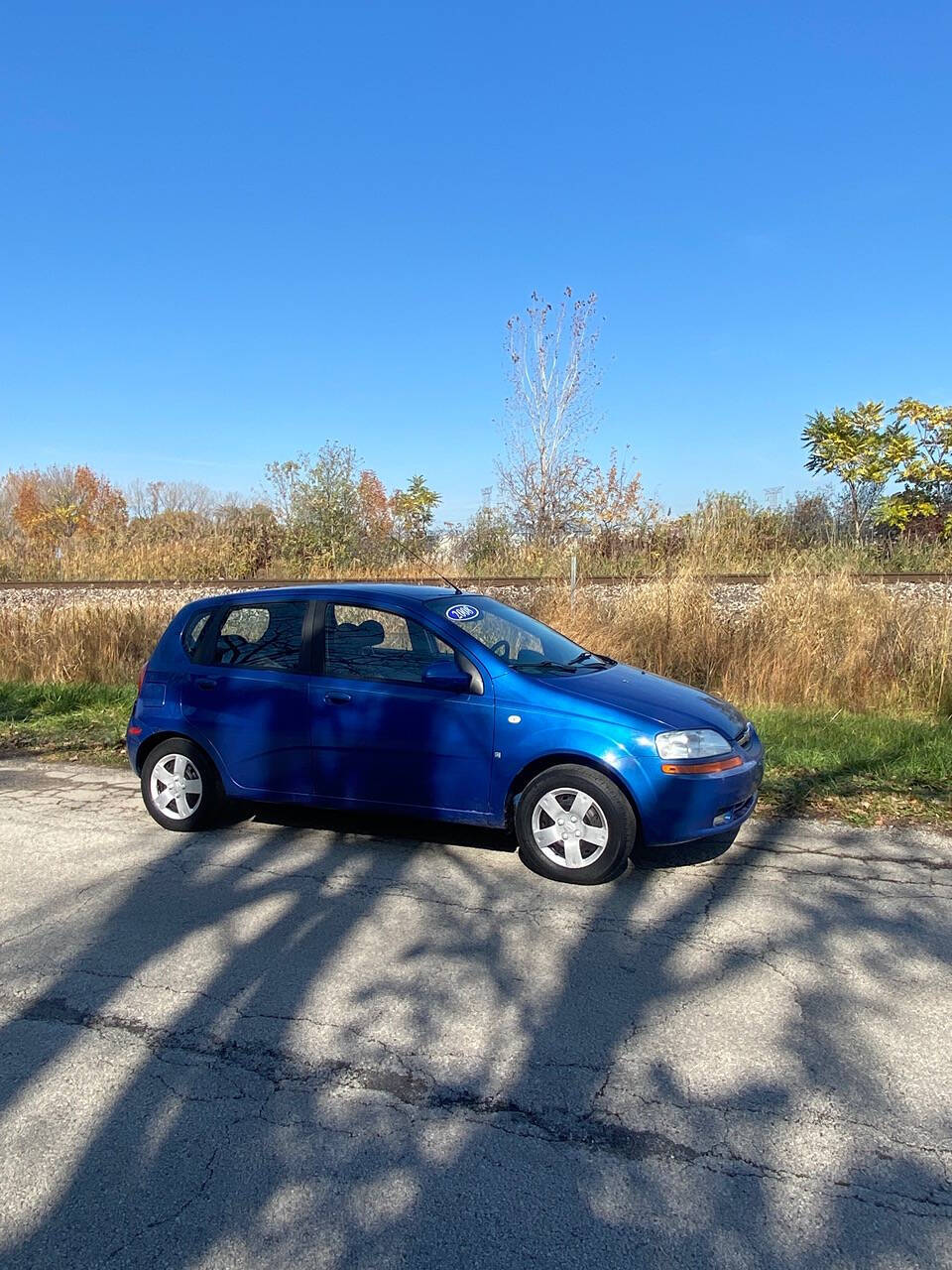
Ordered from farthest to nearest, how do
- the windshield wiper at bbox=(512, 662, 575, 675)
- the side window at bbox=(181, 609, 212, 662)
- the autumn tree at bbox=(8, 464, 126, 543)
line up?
1. the autumn tree at bbox=(8, 464, 126, 543)
2. the side window at bbox=(181, 609, 212, 662)
3. the windshield wiper at bbox=(512, 662, 575, 675)

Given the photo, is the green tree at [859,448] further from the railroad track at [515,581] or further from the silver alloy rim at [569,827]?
the silver alloy rim at [569,827]

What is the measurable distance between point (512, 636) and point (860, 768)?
3.20 m

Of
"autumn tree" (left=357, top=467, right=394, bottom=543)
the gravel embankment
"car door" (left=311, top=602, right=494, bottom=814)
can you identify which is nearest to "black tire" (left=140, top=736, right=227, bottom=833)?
"car door" (left=311, top=602, right=494, bottom=814)

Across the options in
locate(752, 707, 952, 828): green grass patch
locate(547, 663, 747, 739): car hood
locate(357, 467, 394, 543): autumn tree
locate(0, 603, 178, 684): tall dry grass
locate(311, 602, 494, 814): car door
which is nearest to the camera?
locate(547, 663, 747, 739): car hood

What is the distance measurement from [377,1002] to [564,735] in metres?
1.75

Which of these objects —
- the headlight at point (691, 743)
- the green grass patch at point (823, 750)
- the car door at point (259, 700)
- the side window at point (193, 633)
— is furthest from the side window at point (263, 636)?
the green grass patch at point (823, 750)

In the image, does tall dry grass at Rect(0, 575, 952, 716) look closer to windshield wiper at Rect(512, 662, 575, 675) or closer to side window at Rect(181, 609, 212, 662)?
windshield wiper at Rect(512, 662, 575, 675)

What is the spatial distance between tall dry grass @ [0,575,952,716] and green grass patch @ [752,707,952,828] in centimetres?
71

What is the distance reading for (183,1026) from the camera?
11.0ft

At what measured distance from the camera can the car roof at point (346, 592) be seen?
18.5 ft

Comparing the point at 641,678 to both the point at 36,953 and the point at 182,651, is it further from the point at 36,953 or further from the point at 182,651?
the point at 36,953

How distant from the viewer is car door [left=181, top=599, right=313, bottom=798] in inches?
211

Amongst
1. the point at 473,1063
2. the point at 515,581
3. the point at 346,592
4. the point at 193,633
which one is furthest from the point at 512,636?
the point at 515,581

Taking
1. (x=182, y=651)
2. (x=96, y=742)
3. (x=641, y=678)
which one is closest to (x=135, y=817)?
(x=182, y=651)
